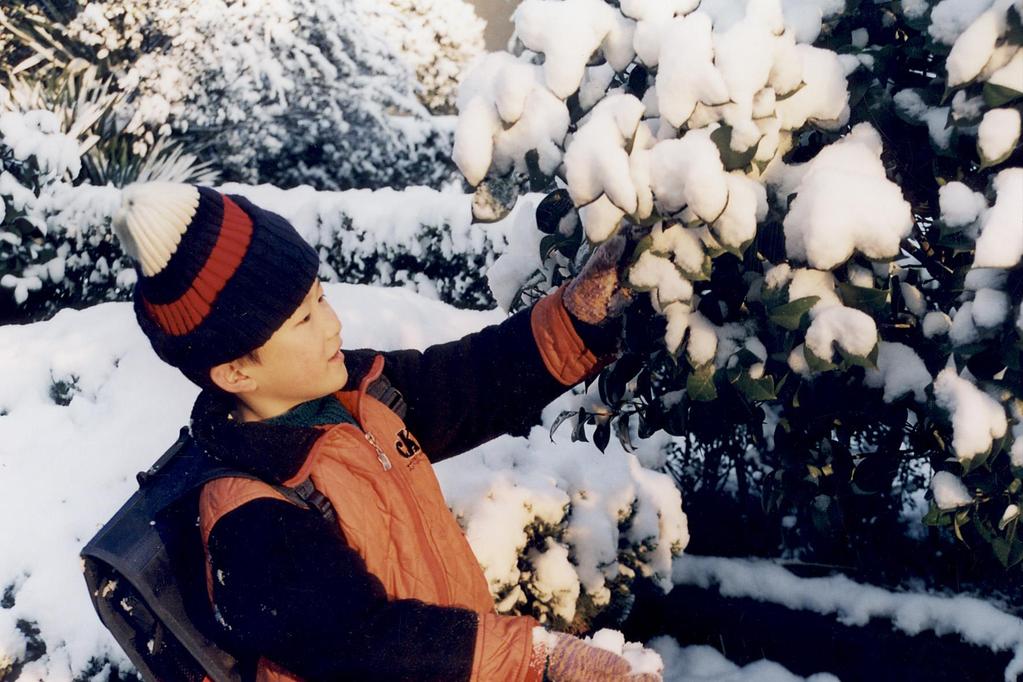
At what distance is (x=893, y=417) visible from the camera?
5.34ft

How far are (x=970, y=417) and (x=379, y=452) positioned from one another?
0.99m

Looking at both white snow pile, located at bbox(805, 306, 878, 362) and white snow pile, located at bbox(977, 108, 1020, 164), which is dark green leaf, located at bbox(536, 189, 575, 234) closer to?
white snow pile, located at bbox(805, 306, 878, 362)

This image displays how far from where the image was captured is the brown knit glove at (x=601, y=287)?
1673 mm

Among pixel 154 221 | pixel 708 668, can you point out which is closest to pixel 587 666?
pixel 154 221

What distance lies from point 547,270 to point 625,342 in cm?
25

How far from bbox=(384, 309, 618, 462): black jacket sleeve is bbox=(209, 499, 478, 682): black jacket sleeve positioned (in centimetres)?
47

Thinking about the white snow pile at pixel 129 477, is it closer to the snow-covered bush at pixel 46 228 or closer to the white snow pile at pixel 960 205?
the white snow pile at pixel 960 205

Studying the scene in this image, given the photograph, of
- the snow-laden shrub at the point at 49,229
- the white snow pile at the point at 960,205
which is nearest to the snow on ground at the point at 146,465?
the white snow pile at the point at 960,205

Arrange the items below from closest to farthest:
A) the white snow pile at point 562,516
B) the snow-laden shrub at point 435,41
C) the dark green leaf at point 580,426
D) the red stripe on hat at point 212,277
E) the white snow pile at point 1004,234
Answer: the white snow pile at point 1004,234
the red stripe on hat at point 212,277
the dark green leaf at point 580,426
the white snow pile at point 562,516
the snow-laden shrub at point 435,41

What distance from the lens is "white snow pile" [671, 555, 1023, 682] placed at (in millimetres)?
2883

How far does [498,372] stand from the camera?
1979 millimetres

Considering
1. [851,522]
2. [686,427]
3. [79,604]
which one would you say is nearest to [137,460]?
[79,604]

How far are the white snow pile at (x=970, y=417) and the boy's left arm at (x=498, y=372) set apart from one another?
23.6 inches

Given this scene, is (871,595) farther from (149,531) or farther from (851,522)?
(149,531)
